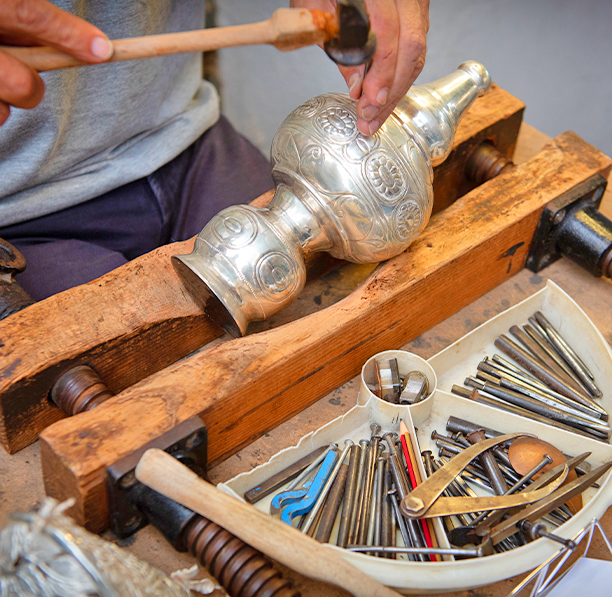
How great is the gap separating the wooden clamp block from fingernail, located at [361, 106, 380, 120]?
0.30 metres

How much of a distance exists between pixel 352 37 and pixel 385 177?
0.75 feet

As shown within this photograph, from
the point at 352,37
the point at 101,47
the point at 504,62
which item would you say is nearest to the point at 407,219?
the point at 352,37

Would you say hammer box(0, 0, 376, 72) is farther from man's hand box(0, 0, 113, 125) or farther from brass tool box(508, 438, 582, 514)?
brass tool box(508, 438, 582, 514)

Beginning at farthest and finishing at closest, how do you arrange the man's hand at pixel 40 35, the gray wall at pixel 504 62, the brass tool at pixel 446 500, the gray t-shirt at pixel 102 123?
the gray wall at pixel 504 62, the gray t-shirt at pixel 102 123, the brass tool at pixel 446 500, the man's hand at pixel 40 35

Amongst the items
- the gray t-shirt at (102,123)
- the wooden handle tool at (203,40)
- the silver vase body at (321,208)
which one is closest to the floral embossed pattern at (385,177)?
the silver vase body at (321,208)

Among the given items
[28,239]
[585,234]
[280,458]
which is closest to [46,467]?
[280,458]

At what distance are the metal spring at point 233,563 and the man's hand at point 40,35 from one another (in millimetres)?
605

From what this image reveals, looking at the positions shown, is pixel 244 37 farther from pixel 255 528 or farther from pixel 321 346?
pixel 255 528

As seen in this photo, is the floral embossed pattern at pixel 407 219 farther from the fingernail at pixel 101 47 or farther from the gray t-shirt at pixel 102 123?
the gray t-shirt at pixel 102 123

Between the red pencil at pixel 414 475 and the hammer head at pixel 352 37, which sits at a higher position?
the hammer head at pixel 352 37

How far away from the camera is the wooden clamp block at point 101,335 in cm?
94

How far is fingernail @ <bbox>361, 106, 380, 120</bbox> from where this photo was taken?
953 millimetres

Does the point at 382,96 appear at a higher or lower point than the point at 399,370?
higher

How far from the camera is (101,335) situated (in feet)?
3.25
